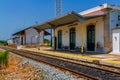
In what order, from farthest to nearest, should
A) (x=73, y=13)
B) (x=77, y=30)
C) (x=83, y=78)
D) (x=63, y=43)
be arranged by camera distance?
(x=63, y=43)
(x=77, y=30)
(x=73, y=13)
(x=83, y=78)

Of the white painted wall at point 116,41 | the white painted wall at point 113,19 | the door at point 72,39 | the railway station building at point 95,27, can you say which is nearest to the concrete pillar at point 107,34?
the railway station building at point 95,27

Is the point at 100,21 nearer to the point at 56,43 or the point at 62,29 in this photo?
the point at 62,29

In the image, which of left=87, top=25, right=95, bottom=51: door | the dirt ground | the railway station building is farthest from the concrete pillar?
the dirt ground

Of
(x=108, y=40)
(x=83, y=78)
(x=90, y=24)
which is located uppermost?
(x=90, y=24)

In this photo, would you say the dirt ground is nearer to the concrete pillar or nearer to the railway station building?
the railway station building

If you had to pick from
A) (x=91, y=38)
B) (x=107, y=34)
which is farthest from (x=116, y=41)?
(x=91, y=38)

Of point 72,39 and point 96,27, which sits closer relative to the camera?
point 96,27

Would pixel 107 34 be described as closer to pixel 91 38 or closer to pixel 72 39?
pixel 91 38

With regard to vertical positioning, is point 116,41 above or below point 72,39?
below

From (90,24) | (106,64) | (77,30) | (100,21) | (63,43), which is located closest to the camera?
(106,64)

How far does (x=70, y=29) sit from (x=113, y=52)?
9860 mm

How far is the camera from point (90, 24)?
85.5ft

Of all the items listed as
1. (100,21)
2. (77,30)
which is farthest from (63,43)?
(100,21)

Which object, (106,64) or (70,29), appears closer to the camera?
(106,64)
